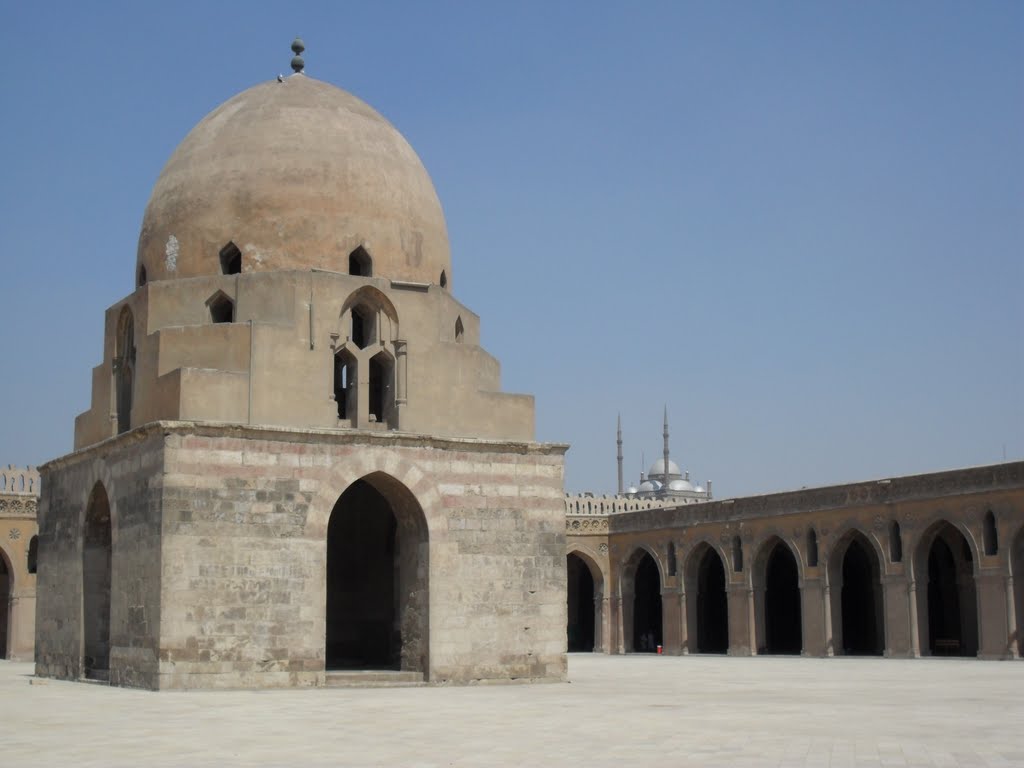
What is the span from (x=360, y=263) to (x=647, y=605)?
2074 centimetres

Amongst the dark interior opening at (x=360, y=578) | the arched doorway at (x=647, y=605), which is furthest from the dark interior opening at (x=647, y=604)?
the dark interior opening at (x=360, y=578)

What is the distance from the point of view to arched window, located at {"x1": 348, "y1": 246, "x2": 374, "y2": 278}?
1764 centimetres

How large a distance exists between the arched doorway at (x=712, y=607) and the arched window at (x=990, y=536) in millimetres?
8932

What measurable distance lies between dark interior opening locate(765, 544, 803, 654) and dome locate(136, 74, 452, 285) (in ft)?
57.8

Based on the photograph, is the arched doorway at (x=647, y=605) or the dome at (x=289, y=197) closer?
the dome at (x=289, y=197)

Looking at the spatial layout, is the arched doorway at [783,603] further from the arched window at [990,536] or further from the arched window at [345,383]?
the arched window at [345,383]

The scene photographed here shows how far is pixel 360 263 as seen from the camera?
58.3 feet

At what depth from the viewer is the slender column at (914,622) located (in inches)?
997

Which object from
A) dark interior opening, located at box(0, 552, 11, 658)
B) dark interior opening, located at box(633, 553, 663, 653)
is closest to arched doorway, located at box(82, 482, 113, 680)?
dark interior opening, located at box(0, 552, 11, 658)

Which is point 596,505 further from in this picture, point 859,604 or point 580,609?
point 859,604

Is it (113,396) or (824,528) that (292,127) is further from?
(824,528)

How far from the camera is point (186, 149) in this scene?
1833 centimetres

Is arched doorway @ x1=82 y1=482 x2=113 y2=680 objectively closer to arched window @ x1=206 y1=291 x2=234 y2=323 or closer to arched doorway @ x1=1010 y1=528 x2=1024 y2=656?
arched window @ x1=206 y1=291 x2=234 y2=323

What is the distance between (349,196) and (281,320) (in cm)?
Answer: 218
